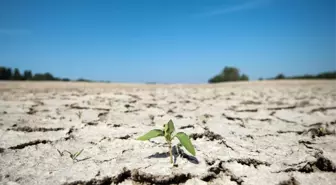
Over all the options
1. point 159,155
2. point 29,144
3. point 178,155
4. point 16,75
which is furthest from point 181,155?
point 16,75

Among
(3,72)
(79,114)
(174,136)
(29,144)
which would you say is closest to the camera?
(174,136)

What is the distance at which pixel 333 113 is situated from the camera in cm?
258

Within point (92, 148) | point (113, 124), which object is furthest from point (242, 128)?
point (92, 148)

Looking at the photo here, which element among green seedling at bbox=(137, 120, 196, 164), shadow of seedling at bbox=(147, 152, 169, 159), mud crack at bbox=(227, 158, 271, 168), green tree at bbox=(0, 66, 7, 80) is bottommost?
mud crack at bbox=(227, 158, 271, 168)

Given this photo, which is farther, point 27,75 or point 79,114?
point 27,75

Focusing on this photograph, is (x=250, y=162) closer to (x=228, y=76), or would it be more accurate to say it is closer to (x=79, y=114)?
(x=79, y=114)

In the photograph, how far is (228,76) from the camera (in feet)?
72.8

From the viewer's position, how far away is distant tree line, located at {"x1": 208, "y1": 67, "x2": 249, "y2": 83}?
69.7 ft

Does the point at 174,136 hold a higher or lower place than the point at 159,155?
higher

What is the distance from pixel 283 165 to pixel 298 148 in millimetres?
315

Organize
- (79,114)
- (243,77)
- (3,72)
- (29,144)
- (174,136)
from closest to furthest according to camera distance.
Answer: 1. (174,136)
2. (29,144)
3. (79,114)
4. (3,72)
5. (243,77)

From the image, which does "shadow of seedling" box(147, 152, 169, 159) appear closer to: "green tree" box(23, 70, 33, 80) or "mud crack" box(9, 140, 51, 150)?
"mud crack" box(9, 140, 51, 150)

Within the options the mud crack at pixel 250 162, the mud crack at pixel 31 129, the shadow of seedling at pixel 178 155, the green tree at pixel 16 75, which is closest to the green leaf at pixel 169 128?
the shadow of seedling at pixel 178 155

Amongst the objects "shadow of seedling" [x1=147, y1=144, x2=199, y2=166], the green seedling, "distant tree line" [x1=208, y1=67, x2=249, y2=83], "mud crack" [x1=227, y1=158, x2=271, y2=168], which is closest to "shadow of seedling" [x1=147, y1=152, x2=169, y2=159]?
"shadow of seedling" [x1=147, y1=144, x2=199, y2=166]
